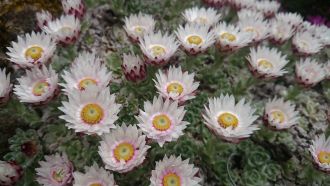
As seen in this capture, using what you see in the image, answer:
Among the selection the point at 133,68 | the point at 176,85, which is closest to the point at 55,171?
the point at 133,68

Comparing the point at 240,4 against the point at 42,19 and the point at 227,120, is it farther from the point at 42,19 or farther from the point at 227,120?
the point at 42,19

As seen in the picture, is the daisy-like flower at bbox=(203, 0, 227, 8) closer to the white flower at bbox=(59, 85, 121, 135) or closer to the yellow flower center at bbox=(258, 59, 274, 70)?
the yellow flower center at bbox=(258, 59, 274, 70)

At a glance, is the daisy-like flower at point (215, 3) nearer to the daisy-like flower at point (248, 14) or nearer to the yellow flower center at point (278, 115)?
the daisy-like flower at point (248, 14)

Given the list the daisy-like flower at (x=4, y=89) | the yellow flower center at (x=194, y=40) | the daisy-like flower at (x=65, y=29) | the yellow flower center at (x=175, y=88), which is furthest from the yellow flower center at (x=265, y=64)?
the daisy-like flower at (x=4, y=89)

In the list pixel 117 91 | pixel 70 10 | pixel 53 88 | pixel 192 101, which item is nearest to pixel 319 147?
pixel 192 101

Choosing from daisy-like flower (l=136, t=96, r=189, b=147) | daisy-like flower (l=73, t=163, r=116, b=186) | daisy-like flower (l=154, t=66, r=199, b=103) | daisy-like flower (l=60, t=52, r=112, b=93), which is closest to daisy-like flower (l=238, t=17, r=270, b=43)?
daisy-like flower (l=154, t=66, r=199, b=103)

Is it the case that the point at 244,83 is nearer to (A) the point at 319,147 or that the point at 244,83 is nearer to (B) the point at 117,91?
(A) the point at 319,147
